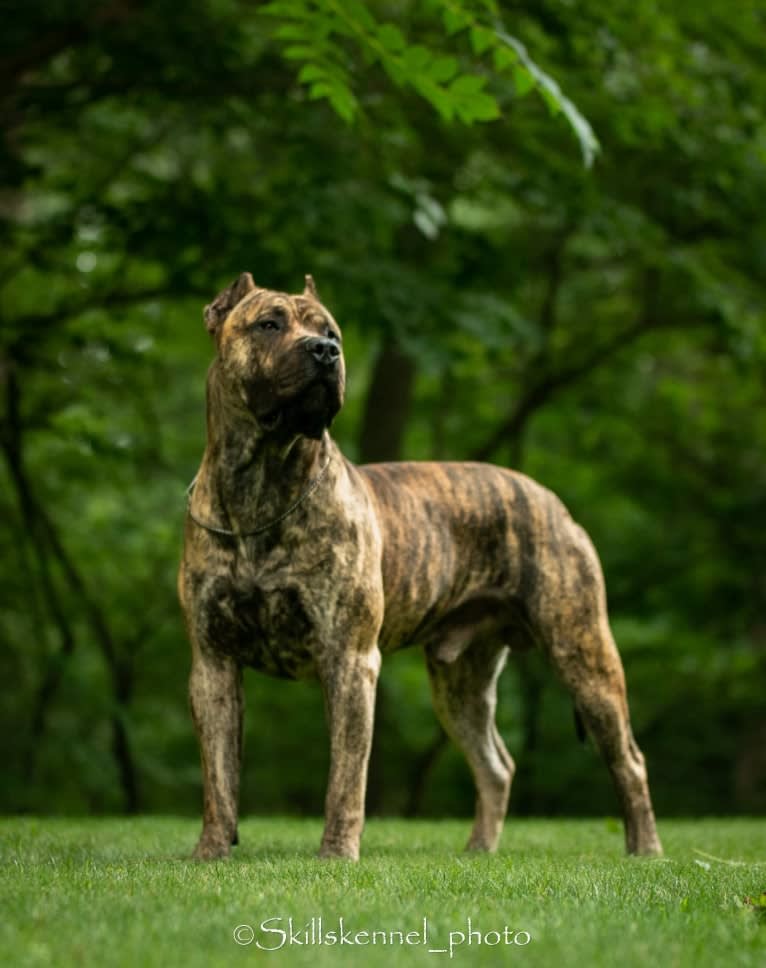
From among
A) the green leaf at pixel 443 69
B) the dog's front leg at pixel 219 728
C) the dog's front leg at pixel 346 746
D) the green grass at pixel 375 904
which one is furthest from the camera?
the green leaf at pixel 443 69

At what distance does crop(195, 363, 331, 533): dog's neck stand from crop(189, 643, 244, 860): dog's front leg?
2.14 feet

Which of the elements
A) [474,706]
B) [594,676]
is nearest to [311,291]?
[594,676]

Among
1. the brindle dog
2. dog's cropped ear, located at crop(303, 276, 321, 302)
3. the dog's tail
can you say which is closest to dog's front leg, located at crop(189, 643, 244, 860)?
the brindle dog

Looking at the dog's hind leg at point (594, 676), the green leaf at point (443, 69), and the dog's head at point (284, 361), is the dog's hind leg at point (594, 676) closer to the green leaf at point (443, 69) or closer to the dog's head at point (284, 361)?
the dog's head at point (284, 361)

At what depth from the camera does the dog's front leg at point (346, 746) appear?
19.3ft

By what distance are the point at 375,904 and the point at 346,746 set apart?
1807mm

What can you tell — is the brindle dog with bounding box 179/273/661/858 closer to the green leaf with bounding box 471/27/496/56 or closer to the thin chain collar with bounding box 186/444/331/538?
the thin chain collar with bounding box 186/444/331/538

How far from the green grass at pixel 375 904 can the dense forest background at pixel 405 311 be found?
10.5 ft

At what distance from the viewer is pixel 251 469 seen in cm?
594

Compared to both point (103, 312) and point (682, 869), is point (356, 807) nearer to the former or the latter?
point (682, 869)

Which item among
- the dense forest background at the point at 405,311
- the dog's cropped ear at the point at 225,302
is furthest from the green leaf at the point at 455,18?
the dog's cropped ear at the point at 225,302

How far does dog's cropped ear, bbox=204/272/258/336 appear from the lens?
6066 mm

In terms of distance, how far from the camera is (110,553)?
51.4 feet

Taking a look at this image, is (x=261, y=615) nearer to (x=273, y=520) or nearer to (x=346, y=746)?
(x=273, y=520)
